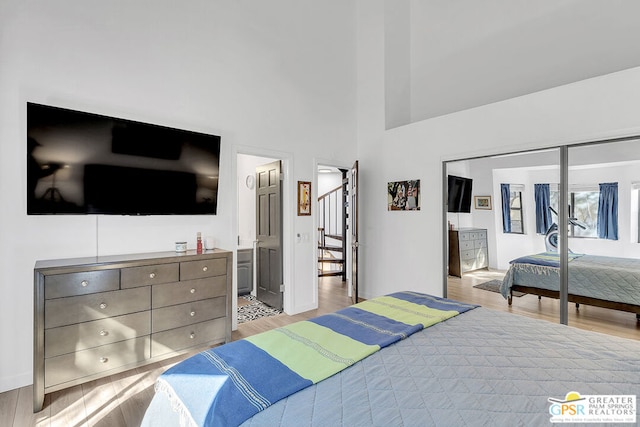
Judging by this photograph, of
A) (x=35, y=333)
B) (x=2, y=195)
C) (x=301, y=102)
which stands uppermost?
(x=301, y=102)

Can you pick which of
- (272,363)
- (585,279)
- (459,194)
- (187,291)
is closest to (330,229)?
(459,194)

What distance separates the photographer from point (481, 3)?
436 cm

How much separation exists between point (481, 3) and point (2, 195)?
5.70 metres

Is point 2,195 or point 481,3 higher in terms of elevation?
point 481,3

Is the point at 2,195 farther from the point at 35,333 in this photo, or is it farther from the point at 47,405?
the point at 47,405

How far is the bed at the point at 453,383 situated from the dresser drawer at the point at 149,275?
4.89ft

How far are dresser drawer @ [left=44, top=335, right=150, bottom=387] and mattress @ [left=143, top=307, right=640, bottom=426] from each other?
1.45 metres

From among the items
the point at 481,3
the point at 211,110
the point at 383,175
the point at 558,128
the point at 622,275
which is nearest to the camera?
the point at 622,275

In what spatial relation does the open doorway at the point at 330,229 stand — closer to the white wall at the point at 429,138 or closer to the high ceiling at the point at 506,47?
the white wall at the point at 429,138

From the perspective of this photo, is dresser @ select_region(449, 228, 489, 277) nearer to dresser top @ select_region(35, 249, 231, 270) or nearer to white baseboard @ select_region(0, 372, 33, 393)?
dresser top @ select_region(35, 249, 231, 270)

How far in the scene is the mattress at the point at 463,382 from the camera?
1.03 m

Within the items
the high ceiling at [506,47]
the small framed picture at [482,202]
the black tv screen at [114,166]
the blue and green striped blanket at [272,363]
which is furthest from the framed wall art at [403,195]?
the blue and green striped blanket at [272,363]

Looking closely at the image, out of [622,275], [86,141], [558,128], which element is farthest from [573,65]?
[86,141]

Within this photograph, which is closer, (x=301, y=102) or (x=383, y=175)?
(x=301, y=102)
